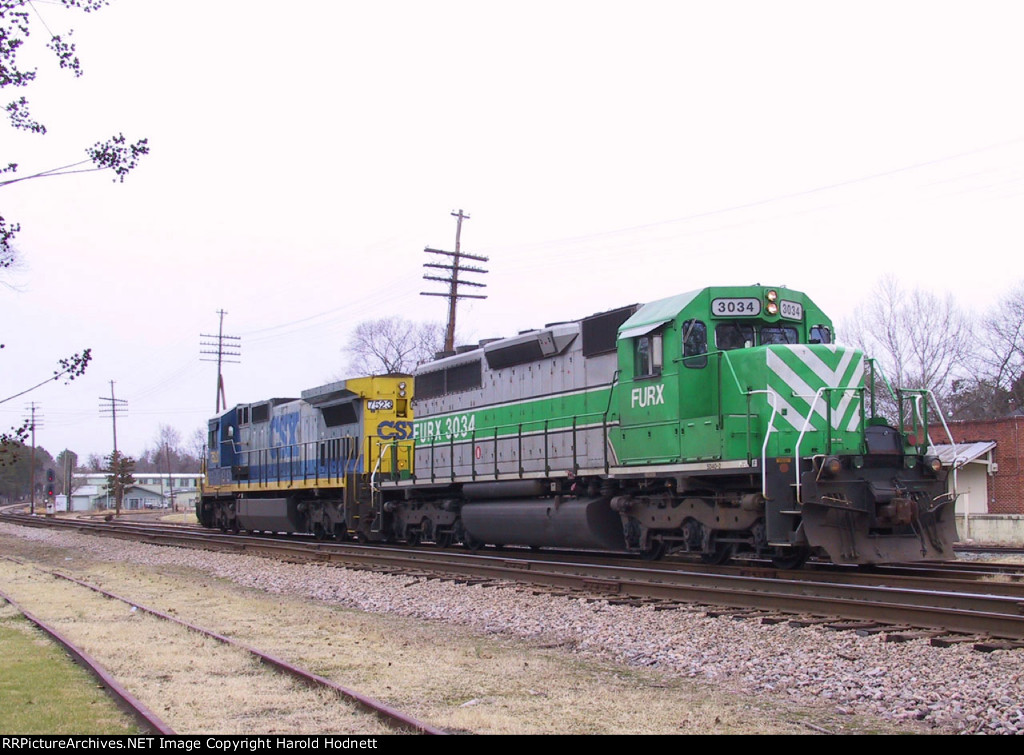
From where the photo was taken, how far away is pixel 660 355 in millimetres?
13367

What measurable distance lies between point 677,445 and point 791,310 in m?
2.41

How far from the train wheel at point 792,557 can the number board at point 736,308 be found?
10.2ft

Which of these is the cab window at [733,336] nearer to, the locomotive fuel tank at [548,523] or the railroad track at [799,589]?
the railroad track at [799,589]

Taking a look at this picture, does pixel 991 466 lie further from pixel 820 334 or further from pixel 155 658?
pixel 155 658

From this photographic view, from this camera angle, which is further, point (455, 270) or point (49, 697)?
point (455, 270)

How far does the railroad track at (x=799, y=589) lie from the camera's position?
8383mm

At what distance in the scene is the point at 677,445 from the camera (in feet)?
43.0

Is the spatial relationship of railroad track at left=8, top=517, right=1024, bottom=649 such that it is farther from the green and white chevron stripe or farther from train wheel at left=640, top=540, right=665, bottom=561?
the green and white chevron stripe

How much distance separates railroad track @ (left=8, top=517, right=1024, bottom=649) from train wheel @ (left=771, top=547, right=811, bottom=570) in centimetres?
30

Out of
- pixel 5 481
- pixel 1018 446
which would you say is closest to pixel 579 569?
pixel 1018 446

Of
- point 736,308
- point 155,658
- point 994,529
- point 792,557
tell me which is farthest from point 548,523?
point 994,529

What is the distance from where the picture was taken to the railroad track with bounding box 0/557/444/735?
18.9ft

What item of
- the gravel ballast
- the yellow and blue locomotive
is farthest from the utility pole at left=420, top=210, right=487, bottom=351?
the gravel ballast

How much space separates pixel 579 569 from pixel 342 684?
7026 millimetres
